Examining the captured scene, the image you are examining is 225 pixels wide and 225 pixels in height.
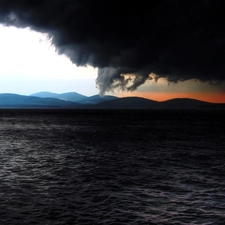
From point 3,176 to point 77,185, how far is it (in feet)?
29.6

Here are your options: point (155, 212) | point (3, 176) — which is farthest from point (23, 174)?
point (155, 212)

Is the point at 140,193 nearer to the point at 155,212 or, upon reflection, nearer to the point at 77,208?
the point at 155,212

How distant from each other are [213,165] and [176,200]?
17.4 meters

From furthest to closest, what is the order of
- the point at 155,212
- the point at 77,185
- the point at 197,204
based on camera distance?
1. the point at 77,185
2. the point at 197,204
3. the point at 155,212

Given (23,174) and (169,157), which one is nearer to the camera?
(23,174)

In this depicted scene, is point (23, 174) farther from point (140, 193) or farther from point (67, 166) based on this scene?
point (140, 193)

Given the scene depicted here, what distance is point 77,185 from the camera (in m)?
26.9

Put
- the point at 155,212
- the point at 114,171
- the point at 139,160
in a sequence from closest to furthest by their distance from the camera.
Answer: the point at 155,212 → the point at 114,171 → the point at 139,160

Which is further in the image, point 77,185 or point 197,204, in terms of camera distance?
point 77,185

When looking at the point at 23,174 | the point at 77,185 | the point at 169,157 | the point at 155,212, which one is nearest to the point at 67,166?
the point at 23,174

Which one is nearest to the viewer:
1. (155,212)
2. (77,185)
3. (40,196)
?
(155,212)

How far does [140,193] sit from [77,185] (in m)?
6.36

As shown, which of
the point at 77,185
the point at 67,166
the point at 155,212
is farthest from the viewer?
the point at 67,166

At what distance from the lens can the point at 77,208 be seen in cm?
2016
